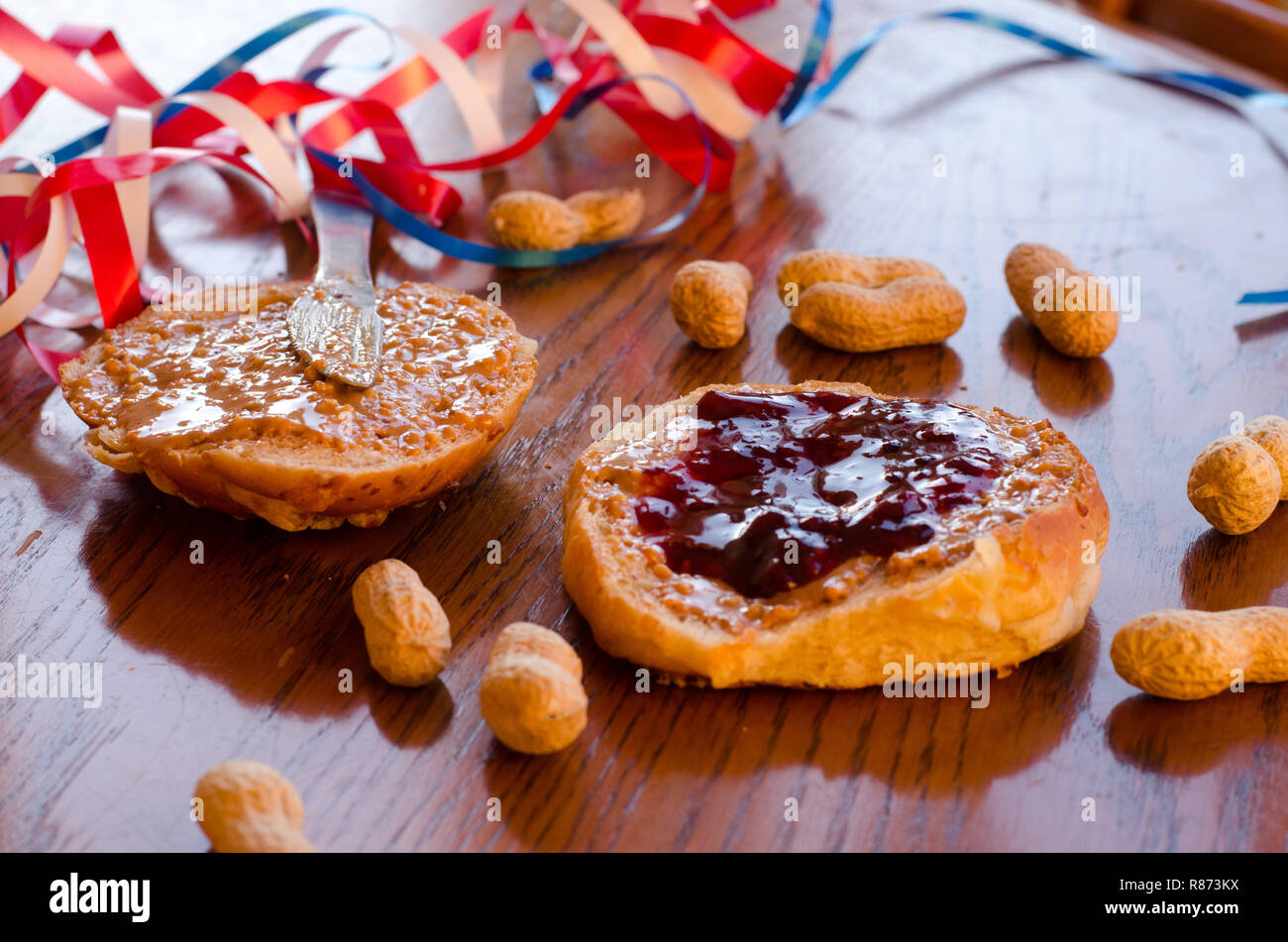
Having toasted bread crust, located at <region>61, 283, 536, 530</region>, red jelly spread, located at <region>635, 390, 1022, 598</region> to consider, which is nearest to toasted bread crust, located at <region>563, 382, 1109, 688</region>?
red jelly spread, located at <region>635, 390, 1022, 598</region>

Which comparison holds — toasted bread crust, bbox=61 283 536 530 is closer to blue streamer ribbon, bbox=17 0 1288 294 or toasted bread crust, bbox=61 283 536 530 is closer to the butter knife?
the butter knife

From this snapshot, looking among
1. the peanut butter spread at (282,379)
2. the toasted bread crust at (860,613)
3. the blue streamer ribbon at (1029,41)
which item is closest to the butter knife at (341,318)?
the peanut butter spread at (282,379)

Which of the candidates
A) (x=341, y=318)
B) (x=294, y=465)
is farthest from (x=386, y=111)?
(x=294, y=465)

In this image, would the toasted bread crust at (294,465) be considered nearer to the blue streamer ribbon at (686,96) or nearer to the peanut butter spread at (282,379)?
the peanut butter spread at (282,379)

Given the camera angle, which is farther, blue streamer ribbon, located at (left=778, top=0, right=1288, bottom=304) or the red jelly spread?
blue streamer ribbon, located at (left=778, top=0, right=1288, bottom=304)

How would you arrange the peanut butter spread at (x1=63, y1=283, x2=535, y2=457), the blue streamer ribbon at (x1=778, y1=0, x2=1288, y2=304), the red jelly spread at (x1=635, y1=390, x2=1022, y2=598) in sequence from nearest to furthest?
the red jelly spread at (x1=635, y1=390, x2=1022, y2=598), the peanut butter spread at (x1=63, y1=283, x2=535, y2=457), the blue streamer ribbon at (x1=778, y1=0, x2=1288, y2=304)

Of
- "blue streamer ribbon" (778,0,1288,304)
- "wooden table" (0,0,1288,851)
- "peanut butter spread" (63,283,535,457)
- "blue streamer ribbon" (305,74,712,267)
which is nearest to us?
"wooden table" (0,0,1288,851)
